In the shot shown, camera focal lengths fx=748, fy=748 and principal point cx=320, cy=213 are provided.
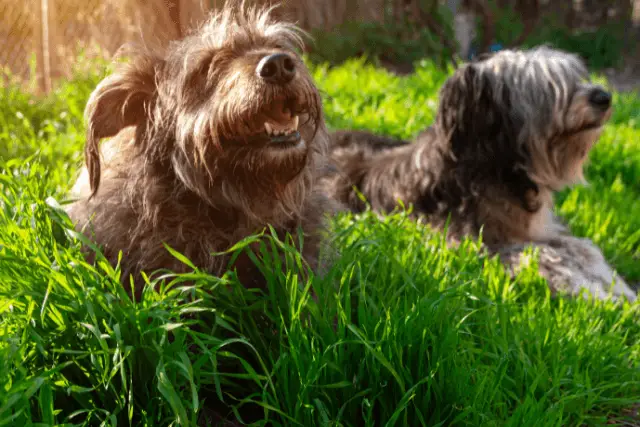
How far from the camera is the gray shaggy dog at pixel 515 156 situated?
15.1ft

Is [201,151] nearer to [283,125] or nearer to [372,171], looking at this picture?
[283,125]

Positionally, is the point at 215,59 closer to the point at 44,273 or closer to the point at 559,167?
the point at 44,273

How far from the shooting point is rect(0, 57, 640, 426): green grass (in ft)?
7.93

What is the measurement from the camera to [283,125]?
116 inches

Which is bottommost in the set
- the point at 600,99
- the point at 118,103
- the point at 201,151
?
the point at 600,99

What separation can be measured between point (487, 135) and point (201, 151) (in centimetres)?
242

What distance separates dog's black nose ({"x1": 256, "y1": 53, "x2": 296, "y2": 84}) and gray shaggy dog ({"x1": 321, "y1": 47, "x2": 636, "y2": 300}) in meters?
1.95

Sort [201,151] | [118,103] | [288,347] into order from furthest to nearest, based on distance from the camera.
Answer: [118,103] → [201,151] → [288,347]

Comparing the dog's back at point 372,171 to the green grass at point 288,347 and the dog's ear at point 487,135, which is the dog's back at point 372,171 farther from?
the green grass at point 288,347

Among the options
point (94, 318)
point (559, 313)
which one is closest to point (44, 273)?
point (94, 318)

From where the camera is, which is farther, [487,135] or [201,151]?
[487,135]

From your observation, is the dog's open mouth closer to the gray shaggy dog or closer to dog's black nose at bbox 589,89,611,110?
the gray shaggy dog

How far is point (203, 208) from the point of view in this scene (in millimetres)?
3072

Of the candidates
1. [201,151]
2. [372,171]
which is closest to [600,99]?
[372,171]
